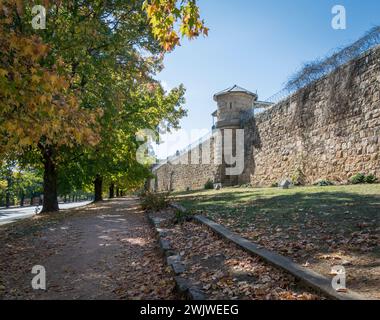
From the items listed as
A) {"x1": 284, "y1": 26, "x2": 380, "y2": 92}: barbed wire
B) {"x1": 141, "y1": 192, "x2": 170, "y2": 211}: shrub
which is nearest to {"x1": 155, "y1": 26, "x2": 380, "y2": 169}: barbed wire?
{"x1": 284, "y1": 26, "x2": 380, "y2": 92}: barbed wire

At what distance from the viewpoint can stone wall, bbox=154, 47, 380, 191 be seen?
428 inches

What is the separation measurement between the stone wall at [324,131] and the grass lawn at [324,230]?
3.77 metres

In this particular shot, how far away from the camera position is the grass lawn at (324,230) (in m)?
3.54

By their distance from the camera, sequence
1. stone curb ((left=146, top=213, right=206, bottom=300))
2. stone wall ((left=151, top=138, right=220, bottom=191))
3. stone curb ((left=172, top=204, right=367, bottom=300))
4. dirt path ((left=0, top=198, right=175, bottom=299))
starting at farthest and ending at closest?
stone wall ((left=151, top=138, right=220, bottom=191)), dirt path ((left=0, top=198, right=175, bottom=299)), stone curb ((left=146, top=213, right=206, bottom=300)), stone curb ((left=172, top=204, right=367, bottom=300))

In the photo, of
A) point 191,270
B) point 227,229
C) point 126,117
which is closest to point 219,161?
point 126,117

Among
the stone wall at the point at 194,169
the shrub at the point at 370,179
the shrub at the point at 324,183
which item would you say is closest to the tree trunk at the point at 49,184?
the stone wall at the point at 194,169

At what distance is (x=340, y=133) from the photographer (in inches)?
486

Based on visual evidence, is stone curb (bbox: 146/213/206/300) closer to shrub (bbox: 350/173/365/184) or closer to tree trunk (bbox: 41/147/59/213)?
shrub (bbox: 350/173/365/184)

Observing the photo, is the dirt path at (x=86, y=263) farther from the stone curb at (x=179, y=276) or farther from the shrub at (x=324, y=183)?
the shrub at (x=324, y=183)

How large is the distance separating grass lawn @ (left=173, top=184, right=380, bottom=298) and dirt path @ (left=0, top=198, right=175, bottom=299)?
1.75 meters

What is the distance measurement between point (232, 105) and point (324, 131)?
32.1ft

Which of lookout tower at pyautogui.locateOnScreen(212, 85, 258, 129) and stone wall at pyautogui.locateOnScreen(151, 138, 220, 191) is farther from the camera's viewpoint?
stone wall at pyautogui.locateOnScreen(151, 138, 220, 191)

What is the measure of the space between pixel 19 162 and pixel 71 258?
450 inches

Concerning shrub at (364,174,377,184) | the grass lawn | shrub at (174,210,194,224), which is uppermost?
shrub at (364,174,377,184)
